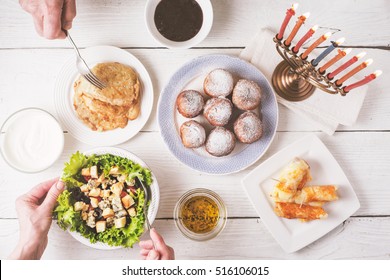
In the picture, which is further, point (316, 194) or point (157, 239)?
point (316, 194)

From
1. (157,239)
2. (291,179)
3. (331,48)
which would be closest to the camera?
(331,48)

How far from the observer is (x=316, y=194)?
1526 mm

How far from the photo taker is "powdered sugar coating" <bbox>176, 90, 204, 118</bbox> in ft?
4.81

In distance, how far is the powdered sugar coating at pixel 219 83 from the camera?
1.47 metres

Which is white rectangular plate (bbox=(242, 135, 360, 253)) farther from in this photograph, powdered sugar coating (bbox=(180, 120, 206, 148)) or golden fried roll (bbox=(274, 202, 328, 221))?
powdered sugar coating (bbox=(180, 120, 206, 148))

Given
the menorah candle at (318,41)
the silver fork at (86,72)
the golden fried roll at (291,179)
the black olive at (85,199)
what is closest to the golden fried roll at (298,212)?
the golden fried roll at (291,179)

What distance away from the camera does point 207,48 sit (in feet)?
5.21

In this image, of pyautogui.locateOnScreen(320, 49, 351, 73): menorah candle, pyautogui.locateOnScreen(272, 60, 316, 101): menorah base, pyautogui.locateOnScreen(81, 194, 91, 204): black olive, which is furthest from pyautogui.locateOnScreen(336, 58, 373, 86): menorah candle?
pyautogui.locateOnScreen(81, 194, 91, 204): black olive

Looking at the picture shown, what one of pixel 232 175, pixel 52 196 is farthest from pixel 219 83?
pixel 52 196

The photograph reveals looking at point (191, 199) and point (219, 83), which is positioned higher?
point (219, 83)

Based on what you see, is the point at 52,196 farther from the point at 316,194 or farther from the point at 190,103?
the point at 316,194

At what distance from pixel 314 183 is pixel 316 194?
0.07 meters

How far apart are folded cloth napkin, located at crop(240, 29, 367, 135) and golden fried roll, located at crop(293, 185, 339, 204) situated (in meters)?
0.22

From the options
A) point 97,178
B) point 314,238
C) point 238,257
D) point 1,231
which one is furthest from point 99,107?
point 314,238
